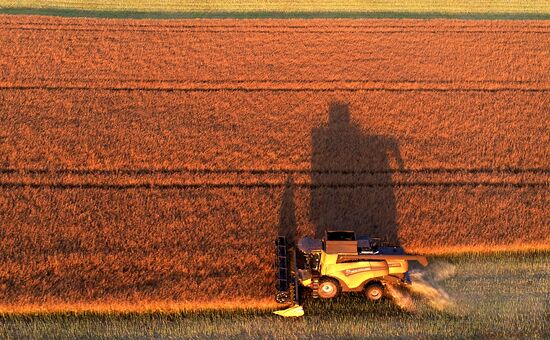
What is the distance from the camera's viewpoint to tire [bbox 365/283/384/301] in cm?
948

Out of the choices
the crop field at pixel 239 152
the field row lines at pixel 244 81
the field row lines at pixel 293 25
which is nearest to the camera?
the crop field at pixel 239 152

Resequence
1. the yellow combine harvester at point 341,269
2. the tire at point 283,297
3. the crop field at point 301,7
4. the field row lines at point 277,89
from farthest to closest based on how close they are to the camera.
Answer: the crop field at point 301,7 < the field row lines at point 277,89 < the tire at point 283,297 < the yellow combine harvester at point 341,269

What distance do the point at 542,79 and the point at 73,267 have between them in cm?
1781

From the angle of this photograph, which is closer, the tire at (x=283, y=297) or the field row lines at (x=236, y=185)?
the tire at (x=283, y=297)

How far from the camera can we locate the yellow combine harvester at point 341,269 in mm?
8977

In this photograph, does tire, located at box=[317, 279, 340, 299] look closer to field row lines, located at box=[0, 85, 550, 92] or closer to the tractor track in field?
the tractor track in field

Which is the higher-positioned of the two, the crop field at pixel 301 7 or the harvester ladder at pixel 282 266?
the crop field at pixel 301 7

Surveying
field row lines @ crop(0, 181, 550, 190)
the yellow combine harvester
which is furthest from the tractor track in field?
the yellow combine harvester

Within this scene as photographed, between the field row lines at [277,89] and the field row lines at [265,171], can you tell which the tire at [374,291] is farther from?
the field row lines at [277,89]

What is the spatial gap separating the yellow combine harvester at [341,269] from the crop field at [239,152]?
757 mm

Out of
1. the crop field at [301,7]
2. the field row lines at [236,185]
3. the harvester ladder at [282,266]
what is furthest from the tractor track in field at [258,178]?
the crop field at [301,7]

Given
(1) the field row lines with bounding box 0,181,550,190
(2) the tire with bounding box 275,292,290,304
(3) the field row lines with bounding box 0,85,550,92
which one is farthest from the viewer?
(3) the field row lines with bounding box 0,85,550,92

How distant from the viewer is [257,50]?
62.3 feet

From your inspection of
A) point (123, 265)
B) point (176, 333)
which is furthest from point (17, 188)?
point (176, 333)
